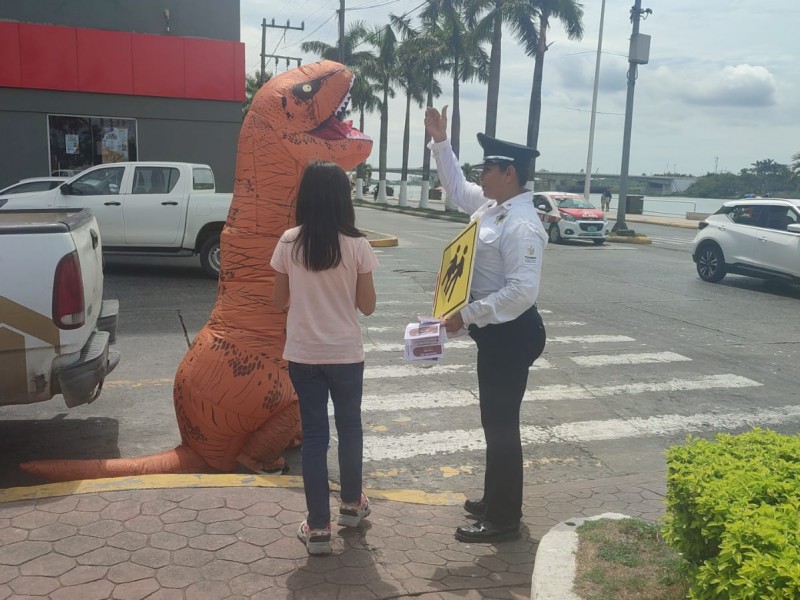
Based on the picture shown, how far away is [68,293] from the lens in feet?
13.5

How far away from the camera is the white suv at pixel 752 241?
1228 centimetres

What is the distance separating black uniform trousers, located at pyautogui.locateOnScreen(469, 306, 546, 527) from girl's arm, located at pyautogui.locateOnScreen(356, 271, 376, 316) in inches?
22.1

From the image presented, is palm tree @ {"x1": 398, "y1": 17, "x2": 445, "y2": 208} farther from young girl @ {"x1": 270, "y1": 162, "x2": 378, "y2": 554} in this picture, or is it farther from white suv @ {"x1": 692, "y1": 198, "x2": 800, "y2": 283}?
young girl @ {"x1": 270, "y1": 162, "x2": 378, "y2": 554}

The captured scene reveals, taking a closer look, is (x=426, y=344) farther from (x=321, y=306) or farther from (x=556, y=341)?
(x=556, y=341)

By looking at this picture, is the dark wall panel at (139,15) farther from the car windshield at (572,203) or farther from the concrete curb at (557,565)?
the concrete curb at (557,565)

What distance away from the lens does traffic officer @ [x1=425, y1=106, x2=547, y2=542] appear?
11.1 ft

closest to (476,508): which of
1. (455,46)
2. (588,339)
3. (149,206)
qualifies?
(588,339)

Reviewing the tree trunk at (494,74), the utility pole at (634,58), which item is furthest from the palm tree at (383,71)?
the utility pole at (634,58)

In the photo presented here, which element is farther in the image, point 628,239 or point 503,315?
point 628,239

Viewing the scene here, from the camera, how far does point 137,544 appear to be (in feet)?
10.9

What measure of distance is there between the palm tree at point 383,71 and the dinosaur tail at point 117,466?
144 feet

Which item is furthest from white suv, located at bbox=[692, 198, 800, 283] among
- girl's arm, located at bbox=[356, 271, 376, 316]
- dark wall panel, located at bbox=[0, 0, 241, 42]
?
dark wall panel, located at bbox=[0, 0, 241, 42]

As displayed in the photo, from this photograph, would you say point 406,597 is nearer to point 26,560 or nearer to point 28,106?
point 26,560

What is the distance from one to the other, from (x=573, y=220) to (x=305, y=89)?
18.2 meters
